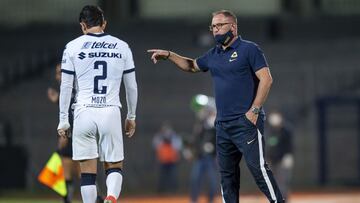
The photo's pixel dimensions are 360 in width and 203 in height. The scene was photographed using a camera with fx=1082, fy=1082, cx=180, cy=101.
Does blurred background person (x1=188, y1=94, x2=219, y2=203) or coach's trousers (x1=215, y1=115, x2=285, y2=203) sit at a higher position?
coach's trousers (x1=215, y1=115, x2=285, y2=203)

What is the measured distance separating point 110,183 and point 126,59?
1.43 meters

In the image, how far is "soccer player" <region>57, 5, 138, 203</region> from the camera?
481 inches

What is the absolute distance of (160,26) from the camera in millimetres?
36656

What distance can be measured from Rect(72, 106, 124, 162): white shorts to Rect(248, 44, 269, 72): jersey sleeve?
1614mm

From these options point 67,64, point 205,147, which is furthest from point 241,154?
point 205,147

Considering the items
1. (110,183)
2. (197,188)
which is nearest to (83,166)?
(110,183)

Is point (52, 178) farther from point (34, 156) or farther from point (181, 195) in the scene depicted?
point (34, 156)

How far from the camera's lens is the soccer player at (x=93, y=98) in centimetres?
1222

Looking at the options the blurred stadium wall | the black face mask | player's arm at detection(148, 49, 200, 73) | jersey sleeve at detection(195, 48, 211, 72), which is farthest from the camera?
the blurred stadium wall

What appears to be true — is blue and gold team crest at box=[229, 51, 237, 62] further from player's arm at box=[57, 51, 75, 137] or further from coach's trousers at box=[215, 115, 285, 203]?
player's arm at box=[57, 51, 75, 137]

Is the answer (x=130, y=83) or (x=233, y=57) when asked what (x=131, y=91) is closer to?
(x=130, y=83)

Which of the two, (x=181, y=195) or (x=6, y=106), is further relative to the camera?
(x=6, y=106)

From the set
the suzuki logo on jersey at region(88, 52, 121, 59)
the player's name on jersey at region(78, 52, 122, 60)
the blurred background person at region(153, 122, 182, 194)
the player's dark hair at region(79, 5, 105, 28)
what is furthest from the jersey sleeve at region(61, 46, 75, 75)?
the blurred background person at region(153, 122, 182, 194)

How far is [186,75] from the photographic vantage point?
3559cm
